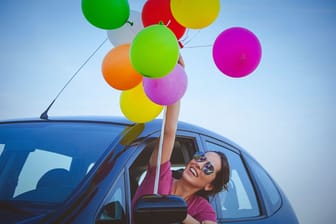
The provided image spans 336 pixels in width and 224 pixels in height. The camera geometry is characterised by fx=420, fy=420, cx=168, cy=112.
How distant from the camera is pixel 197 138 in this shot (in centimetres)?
286

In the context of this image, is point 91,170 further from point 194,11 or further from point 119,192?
point 194,11

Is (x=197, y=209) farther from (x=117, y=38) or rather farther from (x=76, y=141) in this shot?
(x=117, y=38)

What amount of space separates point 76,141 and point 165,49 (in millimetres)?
723

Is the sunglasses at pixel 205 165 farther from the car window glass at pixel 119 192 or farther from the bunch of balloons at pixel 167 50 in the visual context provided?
the car window glass at pixel 119 192

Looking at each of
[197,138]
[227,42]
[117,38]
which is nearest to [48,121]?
[117,38]

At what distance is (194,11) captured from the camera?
7.39 feet

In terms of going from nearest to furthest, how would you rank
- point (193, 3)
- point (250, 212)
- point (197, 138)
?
1. point (193, 3)
2. point (197, 138)
3. point (250, 212)

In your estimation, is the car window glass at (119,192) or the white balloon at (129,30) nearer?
the car window glass at (119,192)

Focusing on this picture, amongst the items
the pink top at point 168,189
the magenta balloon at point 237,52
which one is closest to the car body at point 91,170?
the pink top at point 168,189

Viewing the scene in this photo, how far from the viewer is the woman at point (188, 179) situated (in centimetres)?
232

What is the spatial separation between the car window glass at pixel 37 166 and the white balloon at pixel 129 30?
2.72 feet

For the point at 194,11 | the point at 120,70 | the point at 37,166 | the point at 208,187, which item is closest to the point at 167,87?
the point at 120,70

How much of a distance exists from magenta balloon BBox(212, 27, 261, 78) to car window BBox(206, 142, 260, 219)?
2.36ft

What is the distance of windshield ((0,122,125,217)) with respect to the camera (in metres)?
2.02
